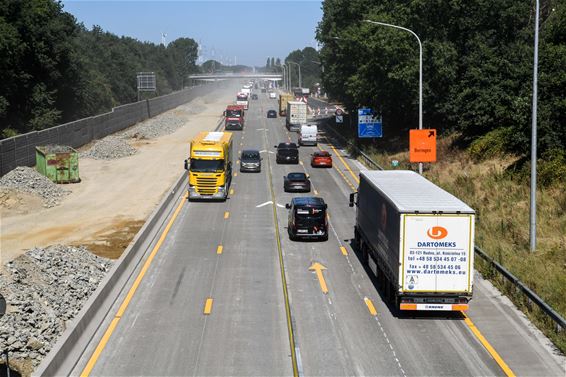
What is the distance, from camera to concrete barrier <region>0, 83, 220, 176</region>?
2124 inches

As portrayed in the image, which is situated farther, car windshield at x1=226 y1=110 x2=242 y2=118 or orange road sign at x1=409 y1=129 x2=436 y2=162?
car windshield at x1=226 y1=110 x2=242 y2=118

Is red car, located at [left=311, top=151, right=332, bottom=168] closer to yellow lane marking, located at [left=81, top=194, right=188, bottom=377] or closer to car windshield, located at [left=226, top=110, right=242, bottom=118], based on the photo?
yellow lane marking, located at [left=81, top=194, right=188, bottom=377]

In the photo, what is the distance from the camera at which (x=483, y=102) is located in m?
54.2

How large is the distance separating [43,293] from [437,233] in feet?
43.1

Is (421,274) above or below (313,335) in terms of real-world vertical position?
above

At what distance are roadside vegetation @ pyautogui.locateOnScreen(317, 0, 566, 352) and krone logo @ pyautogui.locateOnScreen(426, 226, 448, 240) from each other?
17.7ft

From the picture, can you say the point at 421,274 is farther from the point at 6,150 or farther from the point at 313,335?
the point at 6,150

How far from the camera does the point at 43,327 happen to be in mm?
20516

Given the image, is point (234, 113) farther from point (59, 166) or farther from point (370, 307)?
point (370, 307)

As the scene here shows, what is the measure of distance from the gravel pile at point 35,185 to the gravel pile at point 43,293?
17.0m

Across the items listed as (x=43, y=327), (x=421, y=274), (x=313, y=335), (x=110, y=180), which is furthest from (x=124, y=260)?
(x=110, y=180)

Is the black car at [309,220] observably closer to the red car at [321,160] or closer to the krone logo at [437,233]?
the krone logo at [437,233]

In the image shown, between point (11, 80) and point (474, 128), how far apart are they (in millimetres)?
51824

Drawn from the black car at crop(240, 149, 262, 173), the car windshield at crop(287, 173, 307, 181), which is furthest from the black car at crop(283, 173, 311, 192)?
the black car at crop(240, 149, 262, 173)
